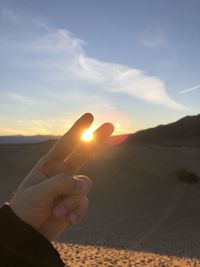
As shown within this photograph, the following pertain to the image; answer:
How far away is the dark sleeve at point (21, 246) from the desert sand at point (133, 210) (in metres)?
10.6

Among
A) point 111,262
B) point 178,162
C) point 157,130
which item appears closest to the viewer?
point 111,262

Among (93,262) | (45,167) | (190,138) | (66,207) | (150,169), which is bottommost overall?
(93,262)

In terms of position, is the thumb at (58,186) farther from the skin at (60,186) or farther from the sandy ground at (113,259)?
the sandy ground at (113,259)

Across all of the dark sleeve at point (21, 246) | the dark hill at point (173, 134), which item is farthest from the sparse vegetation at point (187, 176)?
the dark hill at point (173, 134)

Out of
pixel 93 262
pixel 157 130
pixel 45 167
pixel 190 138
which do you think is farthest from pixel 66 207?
pixel 157 130

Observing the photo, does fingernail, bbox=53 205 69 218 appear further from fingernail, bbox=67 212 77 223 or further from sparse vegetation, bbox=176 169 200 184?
sparse vegetation, bbox=176 169 200 184

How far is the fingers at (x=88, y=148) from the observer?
2117 mm

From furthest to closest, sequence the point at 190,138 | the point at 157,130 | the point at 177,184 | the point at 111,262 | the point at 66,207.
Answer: the point at 157,130 → the point at 190,138 → the point at 177,184 → the point at 111,262 → the point at 66,207

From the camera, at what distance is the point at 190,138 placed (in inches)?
4166

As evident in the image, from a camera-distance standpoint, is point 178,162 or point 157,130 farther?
point 157,130

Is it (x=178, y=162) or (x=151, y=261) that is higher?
(x=178, y=162)

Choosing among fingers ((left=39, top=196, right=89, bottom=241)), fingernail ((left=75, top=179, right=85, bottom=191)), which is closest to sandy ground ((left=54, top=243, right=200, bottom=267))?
fingers ((left=39, top=196, right=89, bottom=241))

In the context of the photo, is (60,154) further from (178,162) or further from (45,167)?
(178,162)

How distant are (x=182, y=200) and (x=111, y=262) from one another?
17.8m
